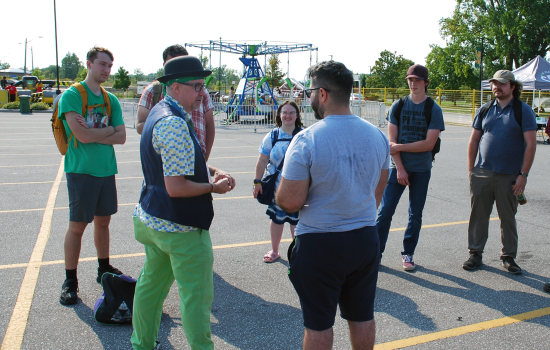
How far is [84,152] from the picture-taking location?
370cm

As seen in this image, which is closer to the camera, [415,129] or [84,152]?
[84,152]

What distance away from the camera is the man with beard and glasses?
224 cm

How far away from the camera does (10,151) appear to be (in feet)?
39.9

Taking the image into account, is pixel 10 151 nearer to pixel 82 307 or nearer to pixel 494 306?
pixel 82 307

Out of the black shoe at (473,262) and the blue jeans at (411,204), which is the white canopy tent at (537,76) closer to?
the black shoe at (473,262)

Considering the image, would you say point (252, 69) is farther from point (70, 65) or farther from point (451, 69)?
point (70, 65)

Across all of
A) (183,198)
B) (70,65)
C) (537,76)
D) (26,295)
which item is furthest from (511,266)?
(70,65)

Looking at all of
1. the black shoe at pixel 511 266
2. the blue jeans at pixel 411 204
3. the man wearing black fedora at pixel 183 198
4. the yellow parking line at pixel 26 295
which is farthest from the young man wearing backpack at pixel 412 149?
the yellow parking line at pixel 26 295

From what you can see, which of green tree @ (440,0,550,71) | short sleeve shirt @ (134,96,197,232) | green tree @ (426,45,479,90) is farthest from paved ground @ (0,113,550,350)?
green tree @ (426,45,479,90)

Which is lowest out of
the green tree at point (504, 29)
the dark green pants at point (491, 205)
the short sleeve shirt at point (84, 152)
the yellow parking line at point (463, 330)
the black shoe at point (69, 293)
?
the yellow parking line at point (463, 330)

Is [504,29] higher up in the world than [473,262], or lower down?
higher up

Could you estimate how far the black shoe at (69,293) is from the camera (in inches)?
142

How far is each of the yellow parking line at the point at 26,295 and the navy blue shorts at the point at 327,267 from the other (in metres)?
2.04

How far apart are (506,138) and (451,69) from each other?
2095 inches
